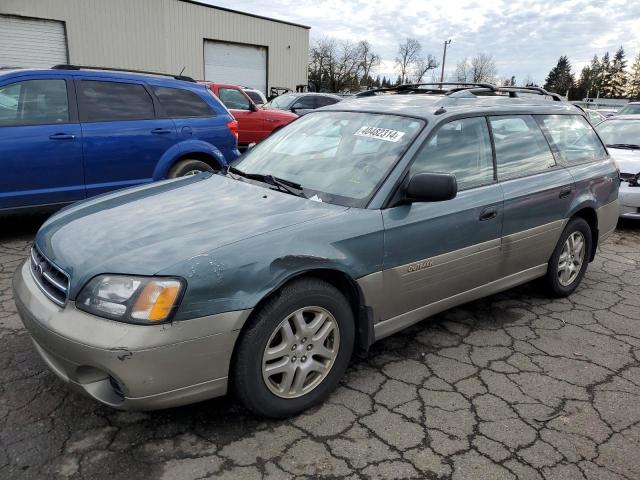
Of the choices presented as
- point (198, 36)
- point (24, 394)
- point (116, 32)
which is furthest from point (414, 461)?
point (198, 36)

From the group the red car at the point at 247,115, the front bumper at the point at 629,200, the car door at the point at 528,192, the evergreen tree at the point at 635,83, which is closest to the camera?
the car door at the point at 528,192

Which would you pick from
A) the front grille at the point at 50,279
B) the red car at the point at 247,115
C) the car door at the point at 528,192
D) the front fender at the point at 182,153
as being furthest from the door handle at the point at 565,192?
the red car at the point at 247,115

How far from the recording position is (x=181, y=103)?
6215 mm

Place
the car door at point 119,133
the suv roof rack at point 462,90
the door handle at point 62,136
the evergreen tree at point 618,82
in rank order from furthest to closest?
the evergreen tree at point 618,82 → the car door at point 119,133 → the door handle at point 62,136 → the suv roof rack at point 462,90

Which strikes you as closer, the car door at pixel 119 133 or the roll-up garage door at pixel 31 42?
the car door at pixel 119 133

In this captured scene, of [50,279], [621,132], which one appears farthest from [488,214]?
[621,132]

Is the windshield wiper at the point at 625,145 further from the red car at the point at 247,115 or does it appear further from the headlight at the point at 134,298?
the headlight at the point at 134,298

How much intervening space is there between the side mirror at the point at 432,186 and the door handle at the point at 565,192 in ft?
5.22

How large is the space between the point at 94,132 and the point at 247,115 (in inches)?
263

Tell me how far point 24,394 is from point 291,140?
225 centimetres

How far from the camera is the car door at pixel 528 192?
11.7 feet

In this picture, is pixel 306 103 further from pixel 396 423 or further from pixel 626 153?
pixel 396 423

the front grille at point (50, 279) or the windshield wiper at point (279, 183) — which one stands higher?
the windshield wiper at point (279, 183)

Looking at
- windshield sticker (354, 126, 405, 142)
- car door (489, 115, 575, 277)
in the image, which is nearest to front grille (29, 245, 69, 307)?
windshield sticker (354, 126, 405, 142)
